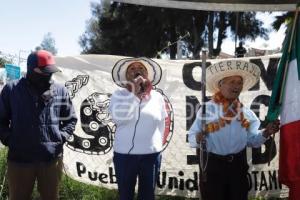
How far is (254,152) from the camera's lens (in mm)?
5527

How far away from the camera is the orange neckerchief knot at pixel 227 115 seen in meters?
4.09

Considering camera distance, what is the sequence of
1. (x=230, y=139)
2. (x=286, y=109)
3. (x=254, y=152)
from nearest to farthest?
(x=286, y=109) → (x=230, y=139) → (x=254, y=152)

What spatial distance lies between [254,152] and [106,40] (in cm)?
2989

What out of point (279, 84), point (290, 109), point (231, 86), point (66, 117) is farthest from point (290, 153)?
point (66, 117)

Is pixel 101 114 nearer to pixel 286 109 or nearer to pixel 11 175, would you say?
pixel 11 175

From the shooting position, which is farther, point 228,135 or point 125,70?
point 125,70

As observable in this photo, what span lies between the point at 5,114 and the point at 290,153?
236 centimetres

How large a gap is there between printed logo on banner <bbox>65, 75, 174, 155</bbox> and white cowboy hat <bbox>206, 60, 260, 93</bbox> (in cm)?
174

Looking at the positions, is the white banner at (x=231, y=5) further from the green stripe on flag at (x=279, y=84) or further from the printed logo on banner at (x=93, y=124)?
the printed logo on banner at (x=93, y=124)

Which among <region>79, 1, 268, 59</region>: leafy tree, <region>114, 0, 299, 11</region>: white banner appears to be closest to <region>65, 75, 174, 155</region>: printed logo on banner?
<region>114, 0, 299, 11</region>: white banner

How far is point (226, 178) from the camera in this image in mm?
4000

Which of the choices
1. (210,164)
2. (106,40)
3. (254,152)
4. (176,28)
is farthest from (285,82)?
(106,40)

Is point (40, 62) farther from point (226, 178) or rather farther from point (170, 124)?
point (170, 124)

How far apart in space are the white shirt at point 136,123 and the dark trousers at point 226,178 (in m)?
0.57
